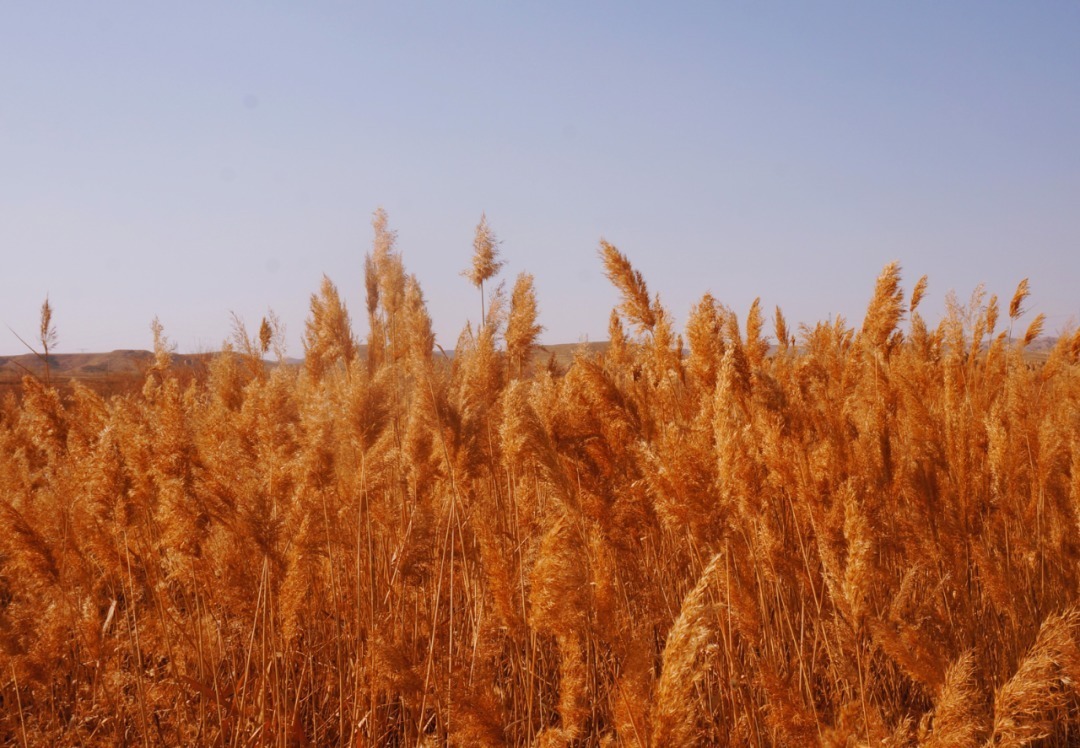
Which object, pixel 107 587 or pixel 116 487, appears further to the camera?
pixel 107 587

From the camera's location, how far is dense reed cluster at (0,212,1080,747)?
1.78 m

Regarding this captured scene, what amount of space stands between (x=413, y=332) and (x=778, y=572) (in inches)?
86.8

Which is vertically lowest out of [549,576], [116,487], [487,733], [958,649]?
[958,649]

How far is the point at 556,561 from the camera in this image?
1.65 metres

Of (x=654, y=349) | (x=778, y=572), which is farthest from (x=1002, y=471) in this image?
(x=654, y=349)

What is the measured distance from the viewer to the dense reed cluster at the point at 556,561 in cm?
178

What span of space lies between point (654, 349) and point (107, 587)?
311 centimetres

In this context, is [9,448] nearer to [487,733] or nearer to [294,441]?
[294,441]

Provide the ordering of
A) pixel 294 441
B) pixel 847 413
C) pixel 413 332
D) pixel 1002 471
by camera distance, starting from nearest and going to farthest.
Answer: pixel 294 441 → pixel 1002 471 → pixel 847 413 → pixel 413 332

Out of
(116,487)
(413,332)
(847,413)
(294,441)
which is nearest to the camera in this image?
(116,487)

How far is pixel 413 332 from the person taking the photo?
370 centimetres

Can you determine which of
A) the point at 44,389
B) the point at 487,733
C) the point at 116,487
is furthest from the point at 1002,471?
the point at 44,389

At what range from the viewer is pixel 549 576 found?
1.65 meters

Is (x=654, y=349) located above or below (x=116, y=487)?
above
